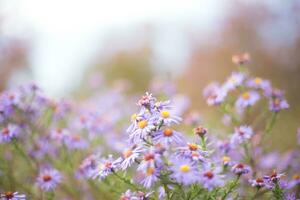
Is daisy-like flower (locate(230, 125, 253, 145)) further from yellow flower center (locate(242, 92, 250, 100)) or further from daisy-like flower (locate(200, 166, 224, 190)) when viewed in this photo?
daisy-like flower (locate(200, 166, 224, 190))

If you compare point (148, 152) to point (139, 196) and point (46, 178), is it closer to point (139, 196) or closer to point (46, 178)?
point (139, 196)

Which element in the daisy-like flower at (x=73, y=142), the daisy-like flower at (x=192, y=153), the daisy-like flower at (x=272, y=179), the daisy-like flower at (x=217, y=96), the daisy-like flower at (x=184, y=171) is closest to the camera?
the daisy-like flower at (x=184, y=171)

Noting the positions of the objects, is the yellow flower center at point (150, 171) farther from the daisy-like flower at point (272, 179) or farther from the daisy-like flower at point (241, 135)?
the daisy-like flower at point (241, 135)

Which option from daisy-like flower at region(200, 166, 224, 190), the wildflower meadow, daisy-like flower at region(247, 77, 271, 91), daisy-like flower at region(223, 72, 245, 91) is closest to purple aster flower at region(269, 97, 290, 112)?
the wildflower meadow

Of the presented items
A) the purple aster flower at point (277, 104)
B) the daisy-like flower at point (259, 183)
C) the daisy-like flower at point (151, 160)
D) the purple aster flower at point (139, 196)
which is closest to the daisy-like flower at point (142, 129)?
the daisy-like flower at point (151, 160)

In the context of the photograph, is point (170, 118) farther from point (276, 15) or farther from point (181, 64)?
point (181, 64)

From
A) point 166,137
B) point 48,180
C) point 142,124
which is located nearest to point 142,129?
point 142,124
